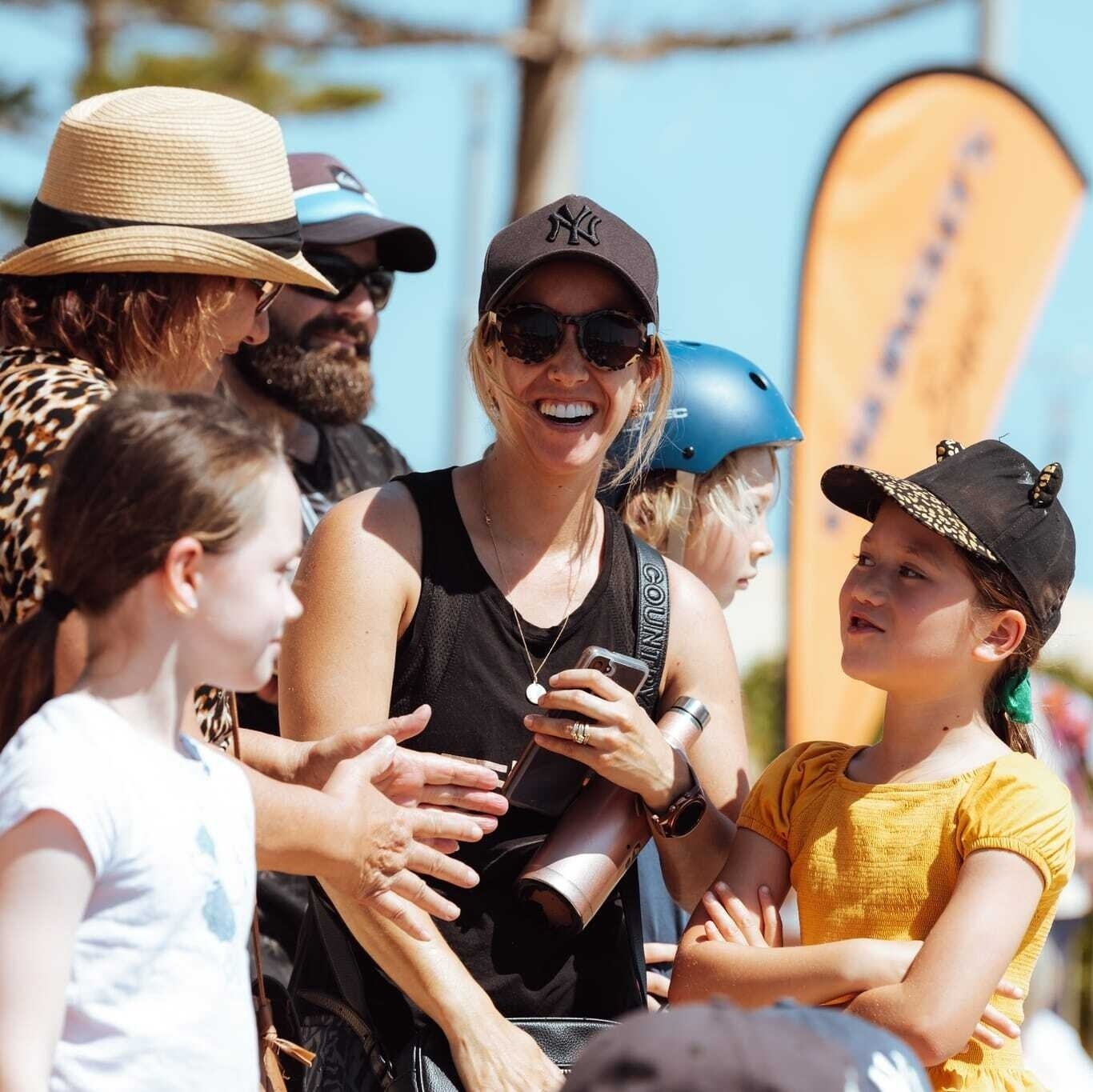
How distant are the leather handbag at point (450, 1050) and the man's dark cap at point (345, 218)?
94.4 inches

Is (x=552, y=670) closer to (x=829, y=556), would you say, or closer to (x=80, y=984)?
(x=80, y=984)

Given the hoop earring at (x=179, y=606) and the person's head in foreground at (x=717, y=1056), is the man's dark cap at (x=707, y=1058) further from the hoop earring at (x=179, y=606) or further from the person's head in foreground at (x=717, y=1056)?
the hoop earring at (x=179, y=606)

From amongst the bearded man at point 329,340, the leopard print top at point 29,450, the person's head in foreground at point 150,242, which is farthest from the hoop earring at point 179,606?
the bearded man at point 329,340

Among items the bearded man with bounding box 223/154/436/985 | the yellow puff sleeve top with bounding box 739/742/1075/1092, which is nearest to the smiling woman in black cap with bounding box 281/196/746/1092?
the yellow puff sleeve top with bounding box 739/742/1075/1092

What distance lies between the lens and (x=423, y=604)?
3.11 meters

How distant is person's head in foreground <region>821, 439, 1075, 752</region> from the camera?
305 cm

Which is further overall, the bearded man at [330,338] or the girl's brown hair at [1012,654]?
the bearded man at [330,338]

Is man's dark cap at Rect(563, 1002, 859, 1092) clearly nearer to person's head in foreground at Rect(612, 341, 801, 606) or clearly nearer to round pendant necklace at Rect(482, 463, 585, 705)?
round pendant necklace at Rect(482, 463, 585, 705)

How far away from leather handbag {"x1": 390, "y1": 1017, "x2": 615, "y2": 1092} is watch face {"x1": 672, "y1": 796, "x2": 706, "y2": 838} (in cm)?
36

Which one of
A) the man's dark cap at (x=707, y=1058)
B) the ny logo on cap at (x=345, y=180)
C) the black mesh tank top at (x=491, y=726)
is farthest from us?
the ny logo on cap at (x=345, y=180)

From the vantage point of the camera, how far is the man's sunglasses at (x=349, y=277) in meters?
4.85

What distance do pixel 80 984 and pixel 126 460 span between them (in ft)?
2.00

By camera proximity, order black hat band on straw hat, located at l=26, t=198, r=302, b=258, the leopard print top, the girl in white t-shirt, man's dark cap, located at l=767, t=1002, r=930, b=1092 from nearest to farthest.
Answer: man's dark cap, located at l=767, t=1002, r=930, b=1092
the girl in white t-shirt
the leopard print top
black hat band on straw hat, located at l=26, t=198, r=302, b=258

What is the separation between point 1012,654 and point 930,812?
0.36 m
